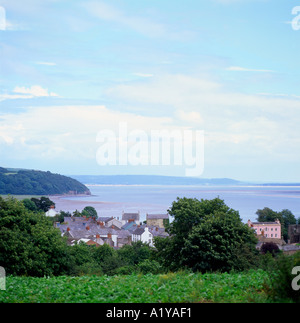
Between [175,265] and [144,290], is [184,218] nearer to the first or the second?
[175,265]

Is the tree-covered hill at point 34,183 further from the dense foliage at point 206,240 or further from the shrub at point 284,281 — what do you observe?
the shrub at point 284,281

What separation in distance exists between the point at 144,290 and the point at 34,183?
128 m

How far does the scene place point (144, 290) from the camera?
892cm

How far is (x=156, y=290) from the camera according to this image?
884 centimetres

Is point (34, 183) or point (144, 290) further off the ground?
point (34, 183)

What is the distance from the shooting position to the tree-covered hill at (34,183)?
366 feet

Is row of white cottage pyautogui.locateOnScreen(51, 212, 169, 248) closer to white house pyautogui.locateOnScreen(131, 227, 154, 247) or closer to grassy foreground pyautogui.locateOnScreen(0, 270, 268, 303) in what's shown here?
white house pyautogui.locateOnScreen(131, 227, 154, 247)

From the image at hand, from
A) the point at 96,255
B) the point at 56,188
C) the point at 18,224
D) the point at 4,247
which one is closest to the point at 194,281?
the point at 4,247

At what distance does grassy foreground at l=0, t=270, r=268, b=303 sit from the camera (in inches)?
320

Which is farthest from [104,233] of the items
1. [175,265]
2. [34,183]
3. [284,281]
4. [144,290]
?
[34,183]

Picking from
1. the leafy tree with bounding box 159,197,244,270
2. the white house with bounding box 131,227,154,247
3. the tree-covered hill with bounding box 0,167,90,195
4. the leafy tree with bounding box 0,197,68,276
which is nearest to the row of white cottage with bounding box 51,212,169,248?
the white house with bounding box 131,227,154,247

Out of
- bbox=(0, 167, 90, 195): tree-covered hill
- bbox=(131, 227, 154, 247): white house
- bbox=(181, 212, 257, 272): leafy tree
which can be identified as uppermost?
bbox=(0, 167, 90, 195): tree-covered hill

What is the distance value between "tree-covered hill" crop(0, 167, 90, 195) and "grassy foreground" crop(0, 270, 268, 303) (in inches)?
3970
